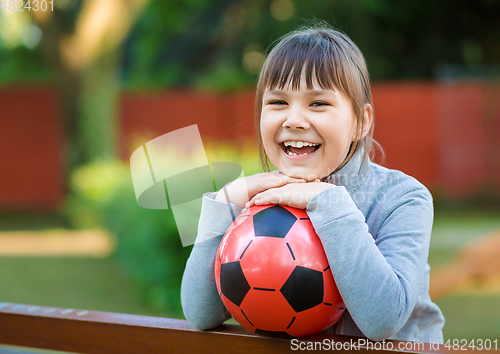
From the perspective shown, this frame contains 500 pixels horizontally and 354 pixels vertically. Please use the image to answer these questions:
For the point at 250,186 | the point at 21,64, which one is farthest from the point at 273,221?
the point at 21,64

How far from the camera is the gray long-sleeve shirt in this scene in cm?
133

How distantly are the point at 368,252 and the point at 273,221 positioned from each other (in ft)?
0.92

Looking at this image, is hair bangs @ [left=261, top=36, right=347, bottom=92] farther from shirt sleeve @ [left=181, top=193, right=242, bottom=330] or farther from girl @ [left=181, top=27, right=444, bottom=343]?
shirt sleeve @ [left=181, top=193, right=242, bottom=330]

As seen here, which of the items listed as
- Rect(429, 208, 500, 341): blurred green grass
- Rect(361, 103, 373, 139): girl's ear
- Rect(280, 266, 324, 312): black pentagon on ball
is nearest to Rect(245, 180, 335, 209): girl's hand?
Rect(280, 266, 324, 312): black pentagon on ball

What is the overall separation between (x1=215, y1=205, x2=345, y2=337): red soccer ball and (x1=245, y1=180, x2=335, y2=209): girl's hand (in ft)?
0.12

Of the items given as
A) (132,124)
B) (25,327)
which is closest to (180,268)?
(25,327)

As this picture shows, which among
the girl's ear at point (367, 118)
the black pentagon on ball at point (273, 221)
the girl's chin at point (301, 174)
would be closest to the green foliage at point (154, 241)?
the girl's ear at point (367, 118)

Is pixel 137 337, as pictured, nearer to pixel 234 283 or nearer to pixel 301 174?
pixel 234 283

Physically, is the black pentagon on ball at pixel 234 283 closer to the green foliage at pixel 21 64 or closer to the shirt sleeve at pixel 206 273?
the shirt sleeve at pixel 206 273

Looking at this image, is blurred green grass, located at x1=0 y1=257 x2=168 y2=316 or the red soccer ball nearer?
the red soccer ball

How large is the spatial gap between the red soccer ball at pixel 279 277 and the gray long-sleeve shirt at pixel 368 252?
0.15 ft

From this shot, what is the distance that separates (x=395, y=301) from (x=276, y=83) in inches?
29.9

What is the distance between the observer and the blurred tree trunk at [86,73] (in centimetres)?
1042

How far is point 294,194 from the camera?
1.47 metres
